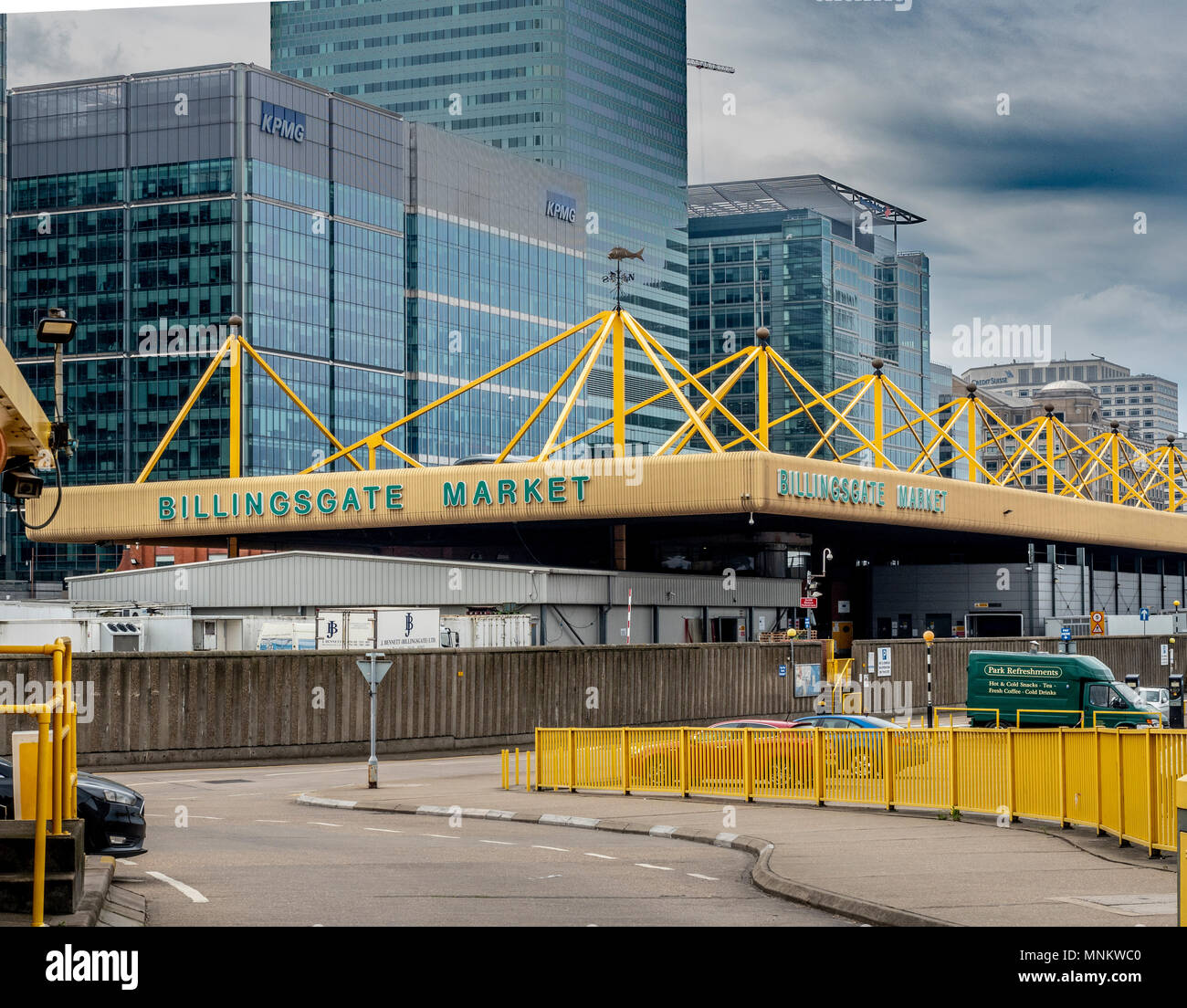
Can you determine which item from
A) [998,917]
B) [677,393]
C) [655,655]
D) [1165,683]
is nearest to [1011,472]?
[1165,683]

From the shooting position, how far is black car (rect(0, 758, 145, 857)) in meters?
17.1

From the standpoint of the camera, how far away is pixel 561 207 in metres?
184

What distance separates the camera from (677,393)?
52094mm

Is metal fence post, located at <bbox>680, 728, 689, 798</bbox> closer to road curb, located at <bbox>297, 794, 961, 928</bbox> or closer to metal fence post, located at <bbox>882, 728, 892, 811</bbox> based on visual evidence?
road curb, located at <bbox>297, 794, 961, 928</bbox>

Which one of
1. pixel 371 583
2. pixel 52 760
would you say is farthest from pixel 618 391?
pixel 52 760

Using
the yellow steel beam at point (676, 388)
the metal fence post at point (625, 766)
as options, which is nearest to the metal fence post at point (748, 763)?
the metal fence post at point (625, 766)

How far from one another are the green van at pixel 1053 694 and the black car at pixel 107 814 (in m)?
24.7

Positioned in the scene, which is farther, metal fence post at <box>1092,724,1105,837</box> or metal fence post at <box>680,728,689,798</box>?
metal fence post at <box>680,728,689,798</box>

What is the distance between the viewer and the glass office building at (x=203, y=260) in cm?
14625

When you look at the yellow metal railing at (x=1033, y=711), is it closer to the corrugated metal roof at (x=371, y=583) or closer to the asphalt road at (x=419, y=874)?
the corrugated metal roof at (x=371, y=583)

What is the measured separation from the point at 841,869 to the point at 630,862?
312 centimetres

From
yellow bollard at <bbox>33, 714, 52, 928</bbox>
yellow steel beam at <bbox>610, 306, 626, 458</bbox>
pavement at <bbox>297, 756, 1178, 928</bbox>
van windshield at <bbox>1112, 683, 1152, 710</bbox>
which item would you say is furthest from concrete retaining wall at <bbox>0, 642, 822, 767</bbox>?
yellow bollard at <bbox>33, 714, 52, 928</bbox>

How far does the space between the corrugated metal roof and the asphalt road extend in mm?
24418

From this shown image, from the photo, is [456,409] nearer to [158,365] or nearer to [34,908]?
[158,365]
